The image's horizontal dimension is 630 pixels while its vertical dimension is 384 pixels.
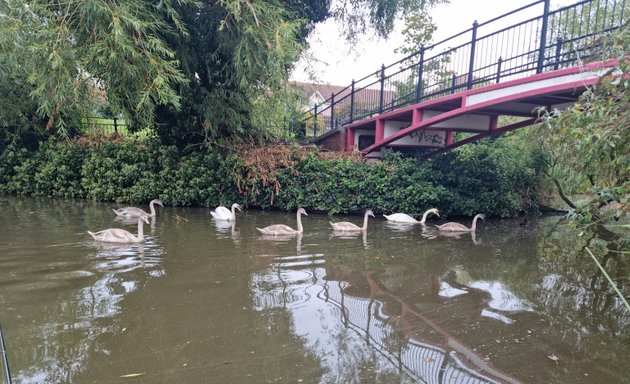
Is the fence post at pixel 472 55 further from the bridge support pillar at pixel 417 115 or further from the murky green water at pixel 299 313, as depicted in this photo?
the murky green water at pixel 299 313

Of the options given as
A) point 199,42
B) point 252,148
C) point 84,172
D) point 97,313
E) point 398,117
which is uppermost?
point 199,42

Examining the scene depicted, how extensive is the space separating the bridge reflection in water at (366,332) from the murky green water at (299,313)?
0.02 metres

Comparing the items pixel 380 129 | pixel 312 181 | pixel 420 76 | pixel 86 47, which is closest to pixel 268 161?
pixel 312 181

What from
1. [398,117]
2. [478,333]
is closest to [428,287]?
[478,333]

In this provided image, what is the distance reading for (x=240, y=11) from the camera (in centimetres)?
930

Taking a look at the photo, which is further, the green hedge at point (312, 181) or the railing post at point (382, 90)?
the railing post at point (382, 90)

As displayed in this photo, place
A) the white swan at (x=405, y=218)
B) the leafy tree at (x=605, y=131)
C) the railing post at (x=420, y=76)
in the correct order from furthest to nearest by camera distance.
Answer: the white swan at (x=405, y=218)
the railing post at (x=420, y=76)
the leafy tree at (x=605, y=131)

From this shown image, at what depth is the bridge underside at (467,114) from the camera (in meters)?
8.40

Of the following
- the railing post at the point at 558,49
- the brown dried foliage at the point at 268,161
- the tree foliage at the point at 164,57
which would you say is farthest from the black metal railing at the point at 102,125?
the railing post at the point at 558,49

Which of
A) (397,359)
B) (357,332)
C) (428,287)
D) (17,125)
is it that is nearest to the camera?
(397,359)

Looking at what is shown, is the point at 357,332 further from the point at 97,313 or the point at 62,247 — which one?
the point at 62,247

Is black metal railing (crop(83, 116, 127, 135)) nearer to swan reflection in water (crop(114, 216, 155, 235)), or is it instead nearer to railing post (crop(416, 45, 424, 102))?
swan reflection in water (crop(114, 216, 155, 235))

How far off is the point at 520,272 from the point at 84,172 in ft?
48.1

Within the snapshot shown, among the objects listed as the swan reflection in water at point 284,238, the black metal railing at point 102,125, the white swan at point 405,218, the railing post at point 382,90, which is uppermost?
the railing post at point 382,90
